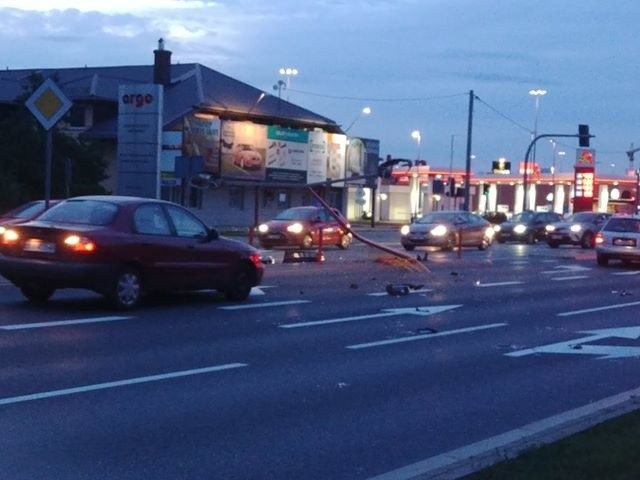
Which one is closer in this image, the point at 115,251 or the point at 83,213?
the point at 115,251

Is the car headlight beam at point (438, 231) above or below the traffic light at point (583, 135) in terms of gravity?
below

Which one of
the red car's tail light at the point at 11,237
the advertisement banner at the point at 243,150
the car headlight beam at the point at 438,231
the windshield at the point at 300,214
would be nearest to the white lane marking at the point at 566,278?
the car headlight beam at the point at 438,231

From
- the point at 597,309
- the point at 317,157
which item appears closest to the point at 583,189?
the point at 317,157

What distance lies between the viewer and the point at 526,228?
54219mm

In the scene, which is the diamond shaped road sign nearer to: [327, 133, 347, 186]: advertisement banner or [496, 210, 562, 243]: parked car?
[496, 210, 562, 243]: parked car

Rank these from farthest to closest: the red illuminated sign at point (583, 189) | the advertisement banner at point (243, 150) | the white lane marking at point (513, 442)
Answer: the red illuminated sign at point (583, 189), the advertisement banner at point (243, 150), the white lane marking at point (513, 442)

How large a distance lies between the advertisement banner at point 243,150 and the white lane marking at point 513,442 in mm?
50454

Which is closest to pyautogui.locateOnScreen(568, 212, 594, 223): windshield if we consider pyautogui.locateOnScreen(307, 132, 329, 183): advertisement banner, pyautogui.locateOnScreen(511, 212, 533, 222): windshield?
pyautogui.locateOnScreen(511, 212, 533, 222): windshield

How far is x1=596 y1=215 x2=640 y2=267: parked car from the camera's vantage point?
34344 mm

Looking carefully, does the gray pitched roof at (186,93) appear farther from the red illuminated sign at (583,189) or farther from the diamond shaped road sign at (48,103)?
the diamond shaped road sign at (48,103)

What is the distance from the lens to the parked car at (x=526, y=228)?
54.3m

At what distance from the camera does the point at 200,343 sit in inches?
569

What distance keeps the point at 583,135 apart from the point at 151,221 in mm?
46098

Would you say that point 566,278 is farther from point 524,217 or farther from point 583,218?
point 524,217
